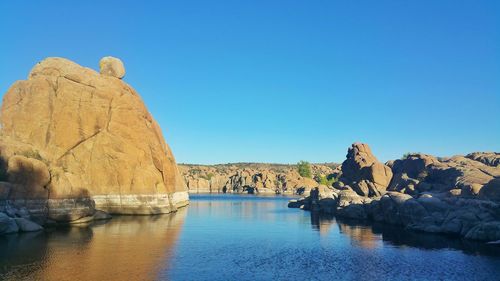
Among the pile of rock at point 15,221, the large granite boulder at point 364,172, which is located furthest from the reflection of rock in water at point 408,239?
the large granite boulder at point 364,172

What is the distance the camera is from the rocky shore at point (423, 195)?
2344 inches

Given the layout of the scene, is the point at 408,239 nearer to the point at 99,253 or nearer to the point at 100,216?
the point at 99,253

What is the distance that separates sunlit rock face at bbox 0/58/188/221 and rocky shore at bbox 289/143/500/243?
148 ft

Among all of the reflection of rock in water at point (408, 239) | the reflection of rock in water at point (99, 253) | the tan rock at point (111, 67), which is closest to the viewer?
the reflection of rock in water at point (99, 253)

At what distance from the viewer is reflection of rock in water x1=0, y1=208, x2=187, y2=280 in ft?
104

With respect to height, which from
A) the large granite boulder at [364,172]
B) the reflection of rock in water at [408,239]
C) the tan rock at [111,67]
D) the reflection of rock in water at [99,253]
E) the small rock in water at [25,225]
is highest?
the tan rock at [111,67]

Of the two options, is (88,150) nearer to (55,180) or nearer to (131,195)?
(131,195)

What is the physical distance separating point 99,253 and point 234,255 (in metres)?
13.5

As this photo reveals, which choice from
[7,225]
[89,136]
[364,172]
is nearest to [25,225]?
[7,225]

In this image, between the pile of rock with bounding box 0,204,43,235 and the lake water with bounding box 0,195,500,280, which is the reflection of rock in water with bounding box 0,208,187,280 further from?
the pile of rock with bounding box 0,204,43,235

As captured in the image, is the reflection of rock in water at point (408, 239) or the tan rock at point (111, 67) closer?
the reflection of rock in water at point (408, 239)

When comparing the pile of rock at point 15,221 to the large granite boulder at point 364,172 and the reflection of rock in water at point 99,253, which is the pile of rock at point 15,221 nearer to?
the reflection of rock in water at point 99,253

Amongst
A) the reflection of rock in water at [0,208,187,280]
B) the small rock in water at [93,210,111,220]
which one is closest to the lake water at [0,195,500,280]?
the reflection of rock in water at [0,208,187,280]

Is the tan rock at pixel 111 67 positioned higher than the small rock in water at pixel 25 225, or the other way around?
the tan rock at pixel 111 67
